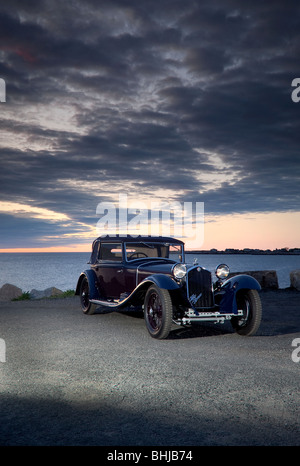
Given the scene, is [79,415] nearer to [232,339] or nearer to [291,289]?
[232,339]

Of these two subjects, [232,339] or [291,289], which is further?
[291,289]

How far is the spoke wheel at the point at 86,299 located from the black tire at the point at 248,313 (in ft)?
12.9

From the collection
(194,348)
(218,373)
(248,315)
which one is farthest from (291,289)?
(218,373)

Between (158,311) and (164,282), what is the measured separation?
1.88ft

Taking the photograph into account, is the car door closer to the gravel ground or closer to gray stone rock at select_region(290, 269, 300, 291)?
the gravel ground

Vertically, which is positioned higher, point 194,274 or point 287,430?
point 194,274

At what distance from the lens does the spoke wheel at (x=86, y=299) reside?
1041 centimetres

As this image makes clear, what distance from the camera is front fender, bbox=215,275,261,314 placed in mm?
7656

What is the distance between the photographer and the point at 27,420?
11.7 feet

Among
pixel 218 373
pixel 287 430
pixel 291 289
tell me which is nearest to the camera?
pixel 287 430

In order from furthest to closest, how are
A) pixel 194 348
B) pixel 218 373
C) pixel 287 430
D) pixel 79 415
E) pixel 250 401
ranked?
pixel 194 348 < pixel 218 373 < pixel 250 401 < pixel 79 415 < pixel 287 430

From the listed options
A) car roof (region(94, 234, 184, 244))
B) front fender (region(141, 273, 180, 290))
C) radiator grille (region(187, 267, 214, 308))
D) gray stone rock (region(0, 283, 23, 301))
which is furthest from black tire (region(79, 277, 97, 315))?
gray stone rock (region(0, 283, 23, 301))
